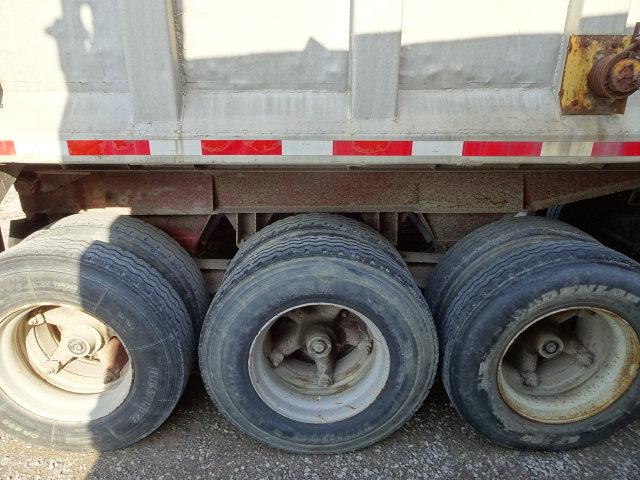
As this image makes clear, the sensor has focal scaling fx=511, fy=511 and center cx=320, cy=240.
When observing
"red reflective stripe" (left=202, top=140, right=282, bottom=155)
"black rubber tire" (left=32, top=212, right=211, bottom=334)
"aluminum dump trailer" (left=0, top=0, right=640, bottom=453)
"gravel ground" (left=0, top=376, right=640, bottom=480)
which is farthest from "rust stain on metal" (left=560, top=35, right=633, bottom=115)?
"black rubber tire" (left=32, top=212, right=211, bottom=334)

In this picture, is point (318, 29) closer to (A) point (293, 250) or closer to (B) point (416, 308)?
(A) point (293, 250)

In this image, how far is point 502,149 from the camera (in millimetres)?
2264

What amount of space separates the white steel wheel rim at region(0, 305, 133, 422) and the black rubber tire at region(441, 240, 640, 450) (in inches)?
65.9

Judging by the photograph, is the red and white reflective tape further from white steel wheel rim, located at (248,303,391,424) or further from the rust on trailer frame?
white steel wheel rim, located at (248,303,391,424)

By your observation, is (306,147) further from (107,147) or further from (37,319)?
(37,319)

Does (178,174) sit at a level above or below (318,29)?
below

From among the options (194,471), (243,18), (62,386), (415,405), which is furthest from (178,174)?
(415,405)

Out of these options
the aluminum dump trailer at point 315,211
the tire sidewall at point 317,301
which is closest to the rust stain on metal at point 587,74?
the aluminum dump trailer at point 315,211

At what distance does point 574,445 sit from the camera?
2707 millimetres

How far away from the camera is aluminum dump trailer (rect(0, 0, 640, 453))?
2178 mm

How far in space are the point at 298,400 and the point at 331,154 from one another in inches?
51.5

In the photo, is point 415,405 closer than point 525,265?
No

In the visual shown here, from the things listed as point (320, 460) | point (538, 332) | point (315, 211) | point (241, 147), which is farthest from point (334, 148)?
point (320, 460)

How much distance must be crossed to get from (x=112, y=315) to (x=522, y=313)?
1.92 meters
